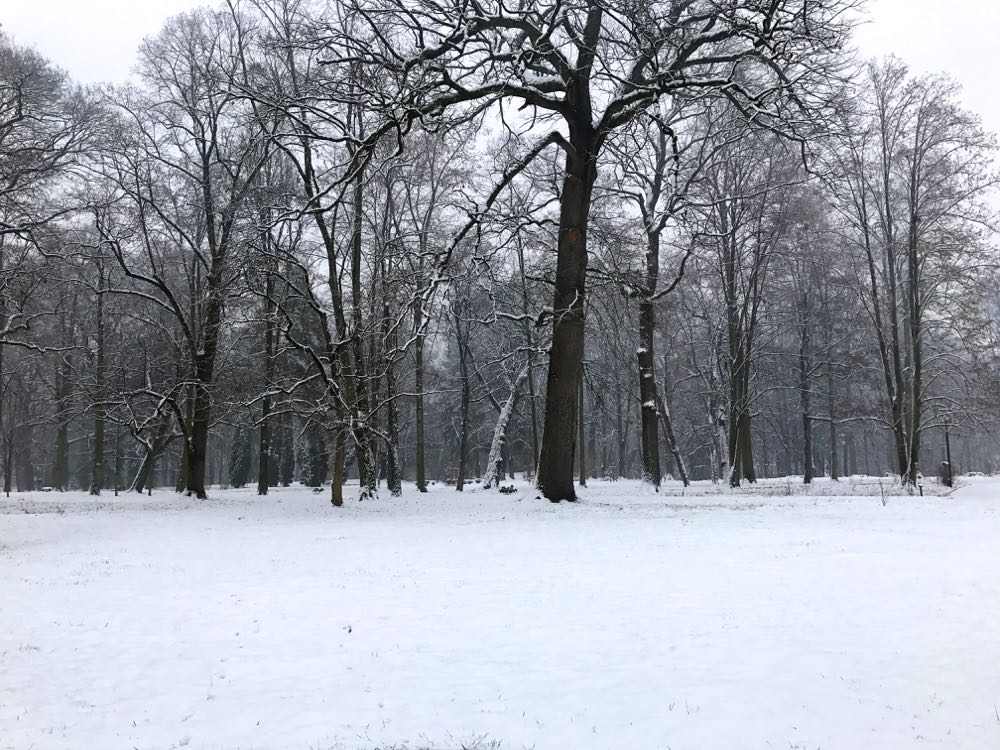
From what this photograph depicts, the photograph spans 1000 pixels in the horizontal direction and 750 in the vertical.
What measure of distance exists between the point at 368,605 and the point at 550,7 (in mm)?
11988

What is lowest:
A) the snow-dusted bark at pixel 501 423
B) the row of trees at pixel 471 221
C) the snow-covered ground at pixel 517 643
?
the snow-covered ground at pixel 517 643

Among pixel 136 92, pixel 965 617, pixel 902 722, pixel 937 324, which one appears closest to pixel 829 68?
pixel 965 617

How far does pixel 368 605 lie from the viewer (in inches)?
285

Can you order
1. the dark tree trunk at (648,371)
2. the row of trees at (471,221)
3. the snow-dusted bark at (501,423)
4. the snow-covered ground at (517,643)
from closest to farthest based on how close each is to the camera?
the snow-covered ground at (517,643), the row of trees at (471,221), the dark tree trunk at (648,371), the snow-dusted bark at (501,423)

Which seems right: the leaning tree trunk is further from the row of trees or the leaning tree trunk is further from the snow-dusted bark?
the snow-dusted bark

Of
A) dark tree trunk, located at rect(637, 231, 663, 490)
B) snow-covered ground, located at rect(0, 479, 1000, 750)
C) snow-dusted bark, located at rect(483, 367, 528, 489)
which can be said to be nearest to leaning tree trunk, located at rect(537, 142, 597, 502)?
snow-covered ground, located at rect(0, 479, 1000, 750)

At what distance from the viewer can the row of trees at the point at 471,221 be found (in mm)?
13930

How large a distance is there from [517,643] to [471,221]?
11887mm

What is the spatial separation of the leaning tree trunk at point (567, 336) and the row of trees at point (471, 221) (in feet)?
0.20

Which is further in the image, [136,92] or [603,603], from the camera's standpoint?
[136,92]

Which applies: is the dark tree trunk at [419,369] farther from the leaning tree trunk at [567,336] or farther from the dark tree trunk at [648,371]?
the dark tree trunk at [648,371]

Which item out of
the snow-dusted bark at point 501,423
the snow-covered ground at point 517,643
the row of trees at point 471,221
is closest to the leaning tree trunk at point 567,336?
the row of trees at point 471,221

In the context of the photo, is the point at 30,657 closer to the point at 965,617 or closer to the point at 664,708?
the point at 664,708

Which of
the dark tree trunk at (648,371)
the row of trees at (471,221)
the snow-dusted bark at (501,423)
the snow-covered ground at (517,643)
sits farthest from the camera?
the snow-dusted bark at (501,423)
